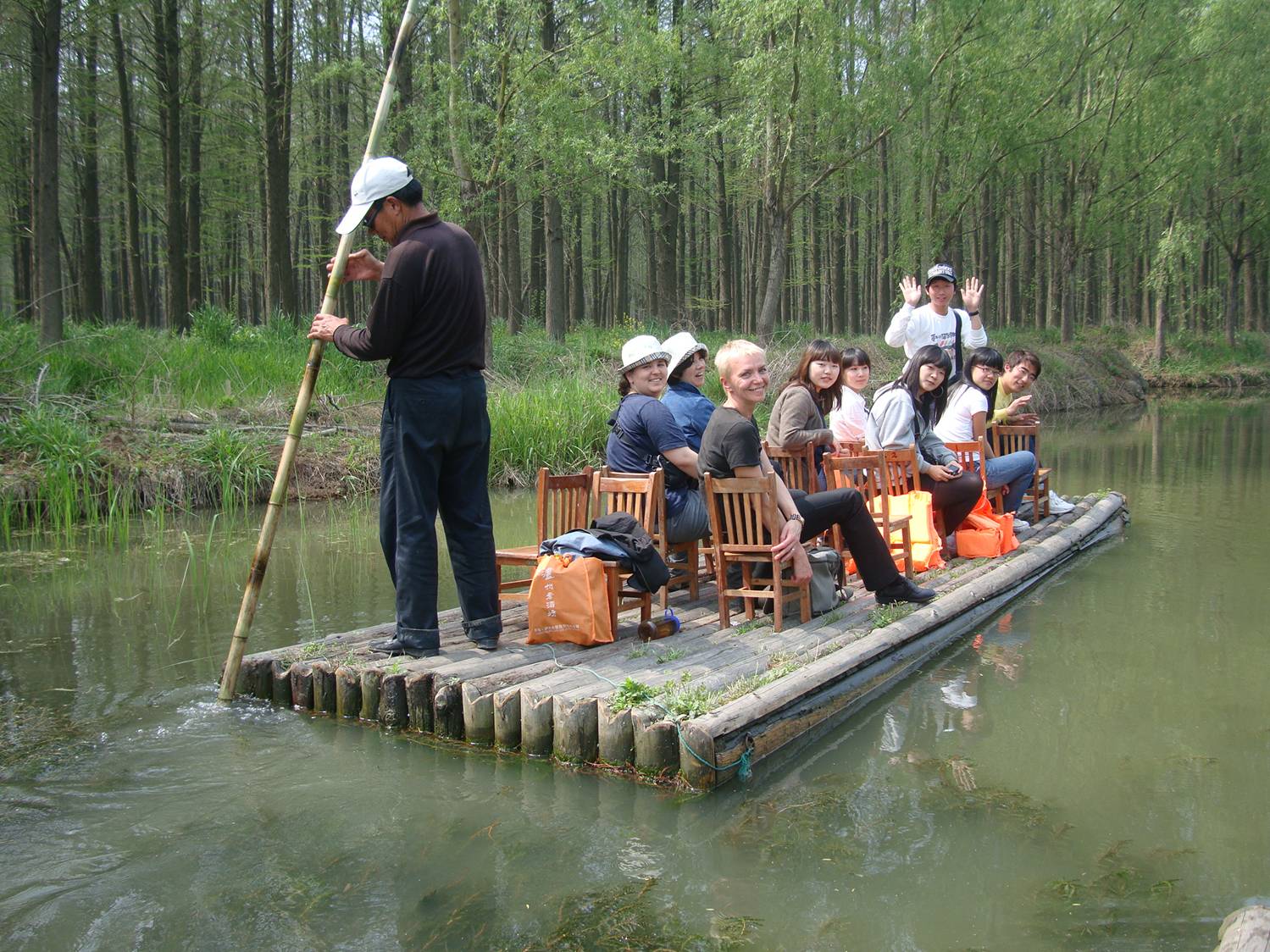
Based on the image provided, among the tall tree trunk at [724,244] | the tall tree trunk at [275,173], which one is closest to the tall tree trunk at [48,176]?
the tall tree trunk at [275,173]

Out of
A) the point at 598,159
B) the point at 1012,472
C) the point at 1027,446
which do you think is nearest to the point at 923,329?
the point at 1012,472

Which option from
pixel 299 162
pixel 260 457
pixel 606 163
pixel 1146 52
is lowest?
pixel 260 457

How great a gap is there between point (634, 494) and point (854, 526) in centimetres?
132

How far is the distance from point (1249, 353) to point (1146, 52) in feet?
45.8

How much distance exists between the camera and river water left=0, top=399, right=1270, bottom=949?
339 centimetres

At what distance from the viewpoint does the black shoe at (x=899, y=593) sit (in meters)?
6.49

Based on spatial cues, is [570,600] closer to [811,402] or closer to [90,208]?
[811,402]

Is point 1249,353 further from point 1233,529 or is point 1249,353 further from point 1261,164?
point 1233,529

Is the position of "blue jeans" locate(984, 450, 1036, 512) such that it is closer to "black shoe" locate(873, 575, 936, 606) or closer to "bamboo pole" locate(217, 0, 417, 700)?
"black shoe" locate(873, 575, 936, 606)

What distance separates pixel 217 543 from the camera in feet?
31.3

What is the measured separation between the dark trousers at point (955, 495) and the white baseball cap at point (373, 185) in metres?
4.63

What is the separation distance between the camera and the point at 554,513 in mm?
6273

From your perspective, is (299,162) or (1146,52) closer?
(1146,52)

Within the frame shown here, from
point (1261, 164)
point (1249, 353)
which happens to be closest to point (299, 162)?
point (1261, 164)
